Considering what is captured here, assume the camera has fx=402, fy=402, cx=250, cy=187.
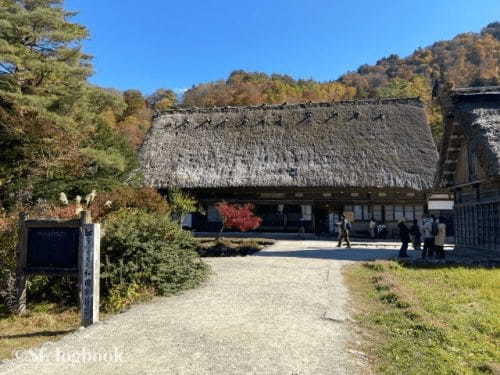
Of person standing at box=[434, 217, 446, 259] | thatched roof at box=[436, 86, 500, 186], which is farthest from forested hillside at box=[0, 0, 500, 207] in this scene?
person standing at box=[434, 217, 446, 259]

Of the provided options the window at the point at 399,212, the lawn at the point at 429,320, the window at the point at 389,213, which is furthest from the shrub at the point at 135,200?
the window at the point at 399,212

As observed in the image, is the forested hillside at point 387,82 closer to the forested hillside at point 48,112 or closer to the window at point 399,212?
the window at point 399,212

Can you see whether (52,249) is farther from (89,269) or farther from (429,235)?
(429,235)

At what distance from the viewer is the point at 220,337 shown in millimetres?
5312

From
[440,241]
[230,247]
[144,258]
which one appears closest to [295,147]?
[230,247]

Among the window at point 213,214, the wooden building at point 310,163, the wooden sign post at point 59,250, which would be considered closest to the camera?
the wooden sign post at point 59,250

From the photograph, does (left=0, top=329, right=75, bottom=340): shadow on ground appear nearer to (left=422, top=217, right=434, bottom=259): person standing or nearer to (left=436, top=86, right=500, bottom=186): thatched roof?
(left=422, top=217, right=434, bottom=259): person standing

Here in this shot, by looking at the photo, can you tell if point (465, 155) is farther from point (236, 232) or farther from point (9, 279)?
point (9, 279)

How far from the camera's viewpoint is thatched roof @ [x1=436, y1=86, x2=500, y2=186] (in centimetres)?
1264

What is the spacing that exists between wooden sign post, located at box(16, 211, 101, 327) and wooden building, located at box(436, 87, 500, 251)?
37.9ft

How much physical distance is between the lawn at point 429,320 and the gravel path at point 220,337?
438 mm

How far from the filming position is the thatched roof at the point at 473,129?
41.5ft

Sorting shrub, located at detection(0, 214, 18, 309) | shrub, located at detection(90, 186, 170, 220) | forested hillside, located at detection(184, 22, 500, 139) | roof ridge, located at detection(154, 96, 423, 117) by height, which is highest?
forested hillside, located at detection(184, 22, 500, 139)

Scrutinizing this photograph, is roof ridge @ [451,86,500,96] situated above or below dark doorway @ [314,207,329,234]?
above
